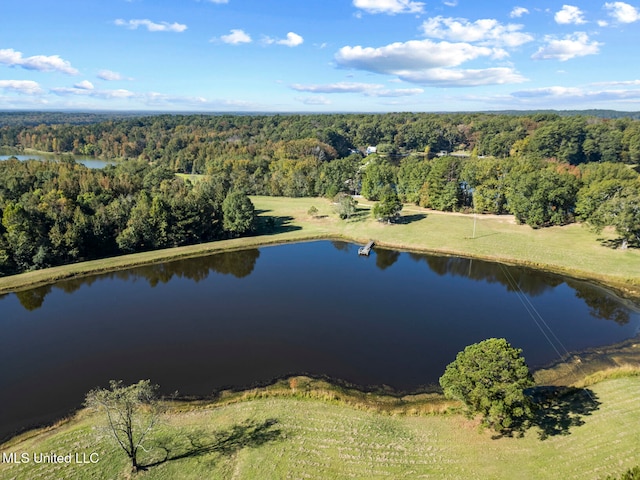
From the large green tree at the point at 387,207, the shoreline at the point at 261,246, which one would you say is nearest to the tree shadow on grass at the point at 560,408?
the shoreline at the point at 261,246

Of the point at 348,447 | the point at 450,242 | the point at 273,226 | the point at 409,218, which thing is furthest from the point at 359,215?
the point at 348,447

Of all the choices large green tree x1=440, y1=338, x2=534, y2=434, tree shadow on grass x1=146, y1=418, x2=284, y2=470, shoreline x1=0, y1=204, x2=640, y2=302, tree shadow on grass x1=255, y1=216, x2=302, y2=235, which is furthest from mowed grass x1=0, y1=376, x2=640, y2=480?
tree shadow on grass x1=255, y1=216, x2=302, y2=235

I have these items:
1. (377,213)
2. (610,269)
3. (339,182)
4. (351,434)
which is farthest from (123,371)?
(339,182)

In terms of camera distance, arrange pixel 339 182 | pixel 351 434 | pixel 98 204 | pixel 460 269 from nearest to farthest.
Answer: pixel 351 434
pixel 460 269
pixel 98 204
pixel 339 182

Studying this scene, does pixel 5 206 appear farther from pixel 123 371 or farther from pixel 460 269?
pixel 460 269

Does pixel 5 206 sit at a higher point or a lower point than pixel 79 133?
lower

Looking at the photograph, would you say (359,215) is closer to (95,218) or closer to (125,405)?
(95,218)
